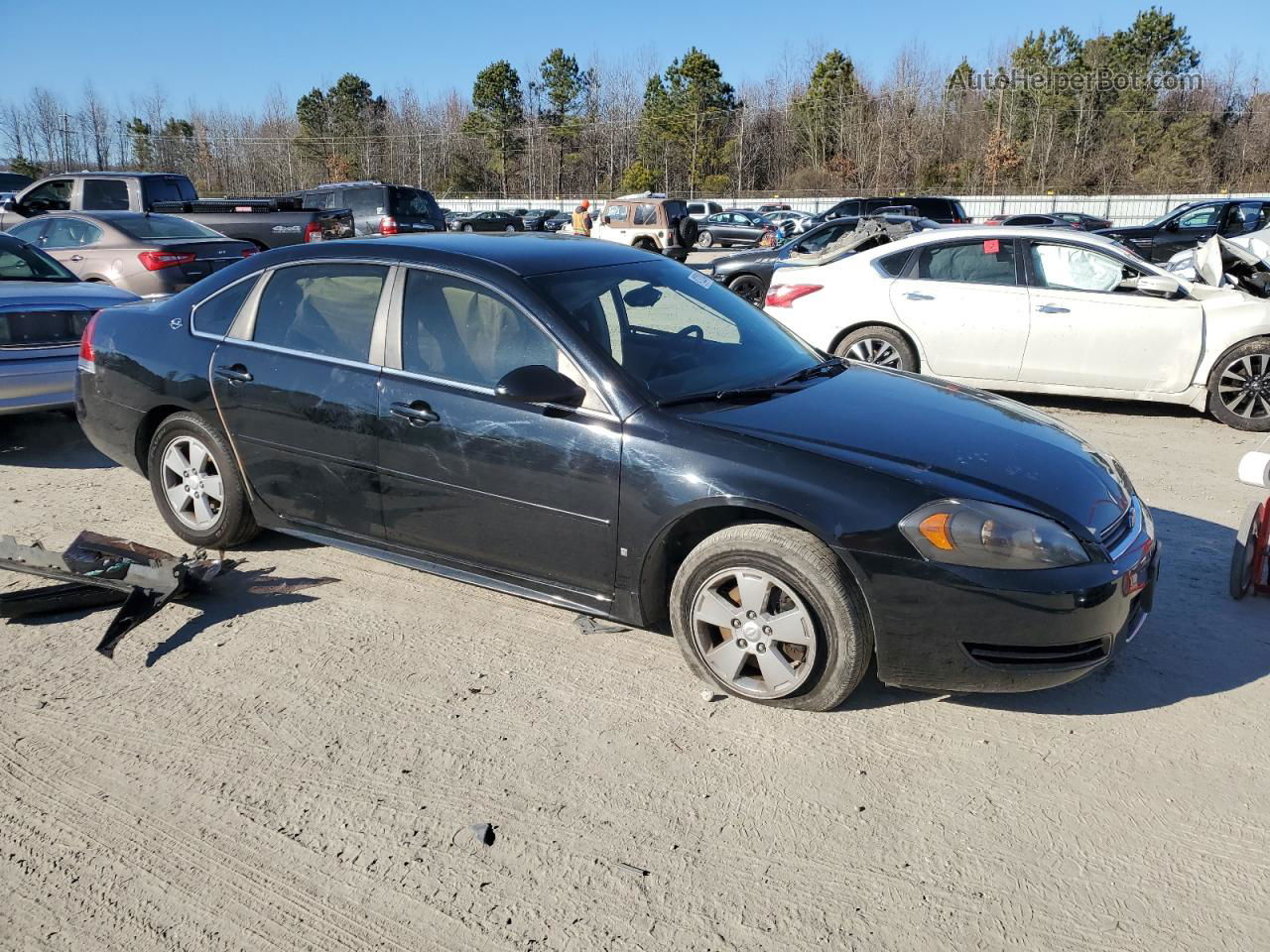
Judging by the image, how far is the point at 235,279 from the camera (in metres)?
4.64

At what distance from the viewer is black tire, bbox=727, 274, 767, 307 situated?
14625mm

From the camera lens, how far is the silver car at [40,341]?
649 centimetres

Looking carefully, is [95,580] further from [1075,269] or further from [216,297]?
[1075,269]

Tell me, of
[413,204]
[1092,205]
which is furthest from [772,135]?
[413,204]

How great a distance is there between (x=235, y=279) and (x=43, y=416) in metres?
4.36

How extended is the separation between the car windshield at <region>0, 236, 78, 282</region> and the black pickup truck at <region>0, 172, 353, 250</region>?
8.12m

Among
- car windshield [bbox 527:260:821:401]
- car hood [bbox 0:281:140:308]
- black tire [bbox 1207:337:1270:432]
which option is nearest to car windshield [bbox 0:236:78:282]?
car hood [bbox 0:281:140:308]

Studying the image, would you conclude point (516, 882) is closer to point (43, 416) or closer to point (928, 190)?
point (43, 416)

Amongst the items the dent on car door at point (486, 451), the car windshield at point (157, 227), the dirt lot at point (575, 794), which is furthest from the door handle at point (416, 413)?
the car windshield at point (157, 227)

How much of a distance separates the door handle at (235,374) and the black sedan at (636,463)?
0.07ft

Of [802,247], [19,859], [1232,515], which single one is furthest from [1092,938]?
[802,247]

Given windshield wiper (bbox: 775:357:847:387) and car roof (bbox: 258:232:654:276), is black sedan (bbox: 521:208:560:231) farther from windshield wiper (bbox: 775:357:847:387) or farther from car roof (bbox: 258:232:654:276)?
windshield wiper (bbox: 775:357:847:387)

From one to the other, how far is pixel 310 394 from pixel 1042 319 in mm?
5800

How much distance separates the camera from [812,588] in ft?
10.5
